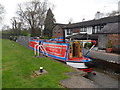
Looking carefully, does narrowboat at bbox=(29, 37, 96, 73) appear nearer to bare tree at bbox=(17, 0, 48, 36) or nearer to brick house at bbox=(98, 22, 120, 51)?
brick house at bbox=(98, 22, 120, 51)

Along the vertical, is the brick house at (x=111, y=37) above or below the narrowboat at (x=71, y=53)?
above

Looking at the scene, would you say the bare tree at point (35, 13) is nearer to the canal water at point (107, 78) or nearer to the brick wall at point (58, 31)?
the brick wall at point (58, 31)

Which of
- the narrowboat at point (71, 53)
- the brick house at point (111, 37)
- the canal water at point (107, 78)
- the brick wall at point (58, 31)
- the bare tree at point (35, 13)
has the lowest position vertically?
the canal water at point (107, 78)

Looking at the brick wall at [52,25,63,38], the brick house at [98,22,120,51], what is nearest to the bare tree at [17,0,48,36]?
the brick wall at [52,25,63,38]

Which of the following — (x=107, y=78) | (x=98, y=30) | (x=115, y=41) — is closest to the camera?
(x=107, y=78)

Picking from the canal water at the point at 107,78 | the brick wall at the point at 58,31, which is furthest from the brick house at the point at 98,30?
the canal water at the point at 107,78

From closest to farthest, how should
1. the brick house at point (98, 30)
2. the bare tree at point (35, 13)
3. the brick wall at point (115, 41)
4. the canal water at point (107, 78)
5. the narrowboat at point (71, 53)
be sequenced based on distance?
the canal water at point (107, 78), the narrowboat at point (71, 53), the brick wall at point (115, 41), the brick house at point (98, 30), the bare tree at point (35, 13)

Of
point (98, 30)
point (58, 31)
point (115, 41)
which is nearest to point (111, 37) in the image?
point (115, 41)

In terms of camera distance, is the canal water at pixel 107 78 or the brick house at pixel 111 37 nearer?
the canal water at pixel 107 78

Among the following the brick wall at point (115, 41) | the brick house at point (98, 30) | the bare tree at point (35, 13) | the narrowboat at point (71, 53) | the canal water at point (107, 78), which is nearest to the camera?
the canal water at point (107, 78)

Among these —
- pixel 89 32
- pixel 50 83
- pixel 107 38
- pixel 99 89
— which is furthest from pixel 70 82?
pixel 89 32

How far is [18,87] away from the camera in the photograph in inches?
154

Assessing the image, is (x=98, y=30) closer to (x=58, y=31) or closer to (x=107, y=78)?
(x=58, y=31)

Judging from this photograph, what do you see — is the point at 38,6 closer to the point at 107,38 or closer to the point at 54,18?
the point at 54,18
